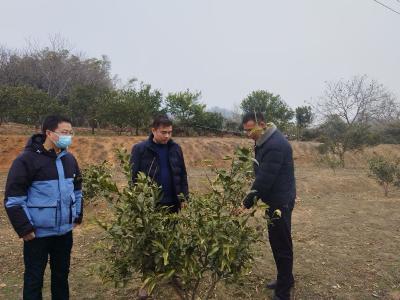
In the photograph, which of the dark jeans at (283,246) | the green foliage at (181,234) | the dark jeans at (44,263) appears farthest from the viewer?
the dark jeans at (283,246)

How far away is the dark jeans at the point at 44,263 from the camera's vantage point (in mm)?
3152

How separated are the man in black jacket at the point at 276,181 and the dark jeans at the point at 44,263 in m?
1.68

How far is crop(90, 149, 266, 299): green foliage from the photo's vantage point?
8.03ft

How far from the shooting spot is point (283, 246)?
12.5 ft

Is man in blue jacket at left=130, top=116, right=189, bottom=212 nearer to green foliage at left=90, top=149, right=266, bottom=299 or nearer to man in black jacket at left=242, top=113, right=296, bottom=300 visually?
man in black jacket at left=242, top=113, right=296, bottom=300

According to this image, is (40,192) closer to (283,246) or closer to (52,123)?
(52,123)

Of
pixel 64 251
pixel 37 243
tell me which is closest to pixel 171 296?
pixel 64 251

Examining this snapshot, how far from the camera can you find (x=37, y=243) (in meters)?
3.15

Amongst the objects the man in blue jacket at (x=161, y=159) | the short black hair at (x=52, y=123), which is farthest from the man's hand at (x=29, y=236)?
the man in blue jacket at (x=161, y=159)

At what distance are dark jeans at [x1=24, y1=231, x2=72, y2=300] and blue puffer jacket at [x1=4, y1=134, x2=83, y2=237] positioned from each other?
3.9 inches

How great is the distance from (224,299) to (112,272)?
1772mm

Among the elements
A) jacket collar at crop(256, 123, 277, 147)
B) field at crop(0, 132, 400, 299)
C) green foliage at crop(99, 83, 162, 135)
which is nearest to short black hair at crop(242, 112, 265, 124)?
jacket collar at crop(256, 123, 277, 147)

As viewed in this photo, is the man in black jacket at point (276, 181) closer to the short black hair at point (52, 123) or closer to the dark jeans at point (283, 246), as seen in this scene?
the dark jeans at point (283, 246)

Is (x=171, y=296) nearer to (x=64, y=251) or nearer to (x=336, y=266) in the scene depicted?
(x=64, y=251)
